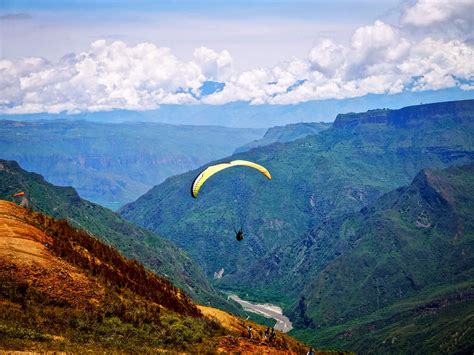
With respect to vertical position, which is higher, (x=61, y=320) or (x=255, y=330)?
(x=61, y=320)

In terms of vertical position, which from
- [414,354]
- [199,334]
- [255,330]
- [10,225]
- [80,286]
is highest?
[10,225]

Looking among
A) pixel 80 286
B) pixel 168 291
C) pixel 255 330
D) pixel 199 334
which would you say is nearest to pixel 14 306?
pixel 80 286

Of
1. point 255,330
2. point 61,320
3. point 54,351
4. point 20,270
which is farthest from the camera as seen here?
point 255,330

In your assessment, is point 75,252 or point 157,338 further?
point 75,252

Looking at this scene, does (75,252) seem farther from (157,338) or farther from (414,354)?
(414,354)

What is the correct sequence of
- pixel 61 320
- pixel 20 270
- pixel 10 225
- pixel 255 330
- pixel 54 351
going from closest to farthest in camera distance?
pixel 54 351, pixel 61 320, pixel 20 270, pixel 10 225, pixel 255 330

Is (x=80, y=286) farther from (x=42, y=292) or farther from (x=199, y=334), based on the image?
(x=199, y=334)

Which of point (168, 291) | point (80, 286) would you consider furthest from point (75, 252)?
point (168, 291)
